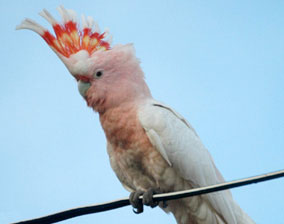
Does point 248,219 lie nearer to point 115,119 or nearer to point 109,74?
point 115,119

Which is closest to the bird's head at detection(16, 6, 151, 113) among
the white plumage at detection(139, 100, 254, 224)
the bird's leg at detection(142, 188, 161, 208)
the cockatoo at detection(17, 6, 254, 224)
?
the cockatoo at detection(17, 6, 254, 224)

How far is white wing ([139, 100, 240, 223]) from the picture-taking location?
11.1 ft

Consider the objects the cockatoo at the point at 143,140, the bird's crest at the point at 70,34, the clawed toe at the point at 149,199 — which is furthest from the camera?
the bird's crest at the point at 70,34

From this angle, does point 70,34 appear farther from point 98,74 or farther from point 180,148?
point 180,148

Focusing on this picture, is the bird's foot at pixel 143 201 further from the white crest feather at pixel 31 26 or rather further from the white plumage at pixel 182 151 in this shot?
the white crest feather at pixel 31 26

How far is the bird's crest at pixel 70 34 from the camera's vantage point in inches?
153

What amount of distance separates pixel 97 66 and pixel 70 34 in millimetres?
539

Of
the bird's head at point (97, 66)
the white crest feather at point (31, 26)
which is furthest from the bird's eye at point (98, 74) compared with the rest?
the white crest feather at point (31, 26)

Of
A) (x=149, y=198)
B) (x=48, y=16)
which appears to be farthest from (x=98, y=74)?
(x=149, y=198)

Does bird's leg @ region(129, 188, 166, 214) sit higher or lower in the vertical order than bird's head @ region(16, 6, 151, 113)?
lower

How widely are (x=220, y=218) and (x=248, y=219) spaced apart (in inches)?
10.4

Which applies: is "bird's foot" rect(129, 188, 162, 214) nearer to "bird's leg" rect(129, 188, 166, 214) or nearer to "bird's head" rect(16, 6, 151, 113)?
"bird's leg" rect(129, 188, 166, 214)

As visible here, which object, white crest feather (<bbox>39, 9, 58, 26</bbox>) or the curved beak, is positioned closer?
the curved beak

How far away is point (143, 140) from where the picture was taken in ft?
11.2
